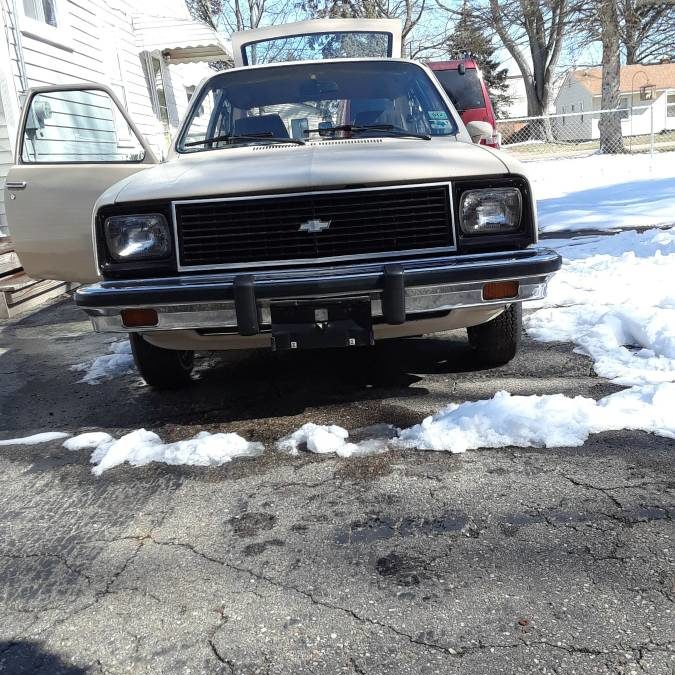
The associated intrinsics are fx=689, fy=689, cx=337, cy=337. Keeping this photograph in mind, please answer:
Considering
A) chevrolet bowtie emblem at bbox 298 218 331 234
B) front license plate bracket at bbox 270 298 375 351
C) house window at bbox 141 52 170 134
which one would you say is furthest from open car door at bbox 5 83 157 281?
house window at bbox 141 52 170 134

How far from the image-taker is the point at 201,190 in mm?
2953

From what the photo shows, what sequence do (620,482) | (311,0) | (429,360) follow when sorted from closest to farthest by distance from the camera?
(620,482) → (429,360) → (311,0)

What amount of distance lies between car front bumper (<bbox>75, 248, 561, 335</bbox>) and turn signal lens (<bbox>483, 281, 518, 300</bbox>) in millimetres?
21

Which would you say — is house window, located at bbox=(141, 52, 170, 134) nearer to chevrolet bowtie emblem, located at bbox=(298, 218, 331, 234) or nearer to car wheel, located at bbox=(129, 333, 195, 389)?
car wheel, located at bbox=(129, 333, 195, 389)

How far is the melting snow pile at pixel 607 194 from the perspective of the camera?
28.5ft

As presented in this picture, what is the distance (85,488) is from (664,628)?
2109mm

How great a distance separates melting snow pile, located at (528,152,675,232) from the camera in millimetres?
8695

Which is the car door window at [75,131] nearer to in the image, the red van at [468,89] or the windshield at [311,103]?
the windshield at [311,103]

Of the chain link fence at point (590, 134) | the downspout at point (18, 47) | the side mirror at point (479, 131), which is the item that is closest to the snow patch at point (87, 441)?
the side mirror at point (479, 131)

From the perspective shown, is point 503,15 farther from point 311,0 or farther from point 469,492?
point 469,492

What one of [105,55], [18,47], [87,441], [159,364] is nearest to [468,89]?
[18,47]

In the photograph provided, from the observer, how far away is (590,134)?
46.9 m

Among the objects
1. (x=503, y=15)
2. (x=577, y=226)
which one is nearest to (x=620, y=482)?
(x=577, y=226)

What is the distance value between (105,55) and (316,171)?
11354mm
